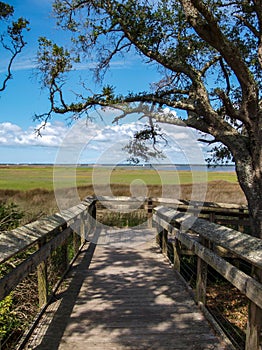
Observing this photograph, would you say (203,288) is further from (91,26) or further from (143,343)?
(91,26)

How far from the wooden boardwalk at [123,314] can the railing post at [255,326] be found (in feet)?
2.27

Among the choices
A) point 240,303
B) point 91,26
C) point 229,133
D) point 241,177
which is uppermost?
point 91,26

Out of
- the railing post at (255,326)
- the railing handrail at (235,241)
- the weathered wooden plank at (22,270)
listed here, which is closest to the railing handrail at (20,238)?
the weathered wooden plank at (22,270)

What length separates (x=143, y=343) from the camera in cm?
291

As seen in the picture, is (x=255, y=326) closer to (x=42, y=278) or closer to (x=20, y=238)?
(x=20, y=238)

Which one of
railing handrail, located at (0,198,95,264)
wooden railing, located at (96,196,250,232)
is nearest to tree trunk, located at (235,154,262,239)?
wooden railing, located at (96,196,250,232)

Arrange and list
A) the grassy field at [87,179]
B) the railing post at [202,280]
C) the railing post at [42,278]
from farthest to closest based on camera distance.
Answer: the grassy field at [87,179]
the railing post at [202,280]
the railing post at [42,278]

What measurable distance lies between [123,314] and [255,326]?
1.77 m

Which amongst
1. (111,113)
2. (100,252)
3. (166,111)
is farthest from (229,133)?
(100,252)

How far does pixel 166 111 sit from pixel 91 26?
8.01 feet

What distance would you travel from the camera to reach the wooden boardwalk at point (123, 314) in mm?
2908

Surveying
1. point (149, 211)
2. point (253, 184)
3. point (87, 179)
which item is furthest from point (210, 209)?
point (87, 179)

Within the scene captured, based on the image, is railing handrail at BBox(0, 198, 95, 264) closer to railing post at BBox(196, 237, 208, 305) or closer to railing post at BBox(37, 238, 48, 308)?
railing post at BBox(37, 238, 48, 308)

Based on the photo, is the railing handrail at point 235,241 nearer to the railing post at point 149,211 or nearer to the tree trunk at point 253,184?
the tree trunk at point 253,184
